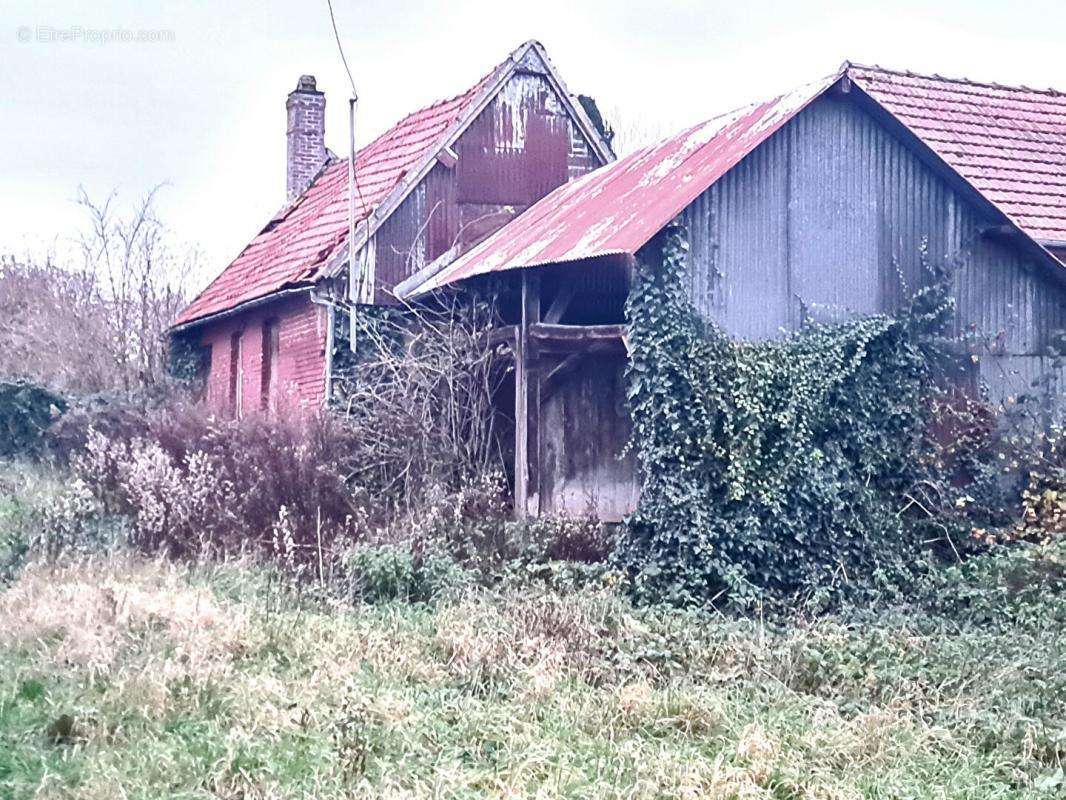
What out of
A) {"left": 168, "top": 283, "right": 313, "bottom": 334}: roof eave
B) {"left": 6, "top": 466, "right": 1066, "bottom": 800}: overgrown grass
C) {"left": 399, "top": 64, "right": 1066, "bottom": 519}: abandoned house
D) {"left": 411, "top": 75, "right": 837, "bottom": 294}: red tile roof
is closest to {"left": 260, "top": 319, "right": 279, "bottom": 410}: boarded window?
{"left": 168, "top": 283, "right": 313, "bottom": 334}: roof eave

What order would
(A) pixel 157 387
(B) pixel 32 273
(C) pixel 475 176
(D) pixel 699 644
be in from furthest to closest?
(B) pixel 32 273, (A) pixel 157 387, (C) pixel 475 176, (D) pixel 699 644

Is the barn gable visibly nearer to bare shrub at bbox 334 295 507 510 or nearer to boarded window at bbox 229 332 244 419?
bare shrub at bbox 334 295 507 510

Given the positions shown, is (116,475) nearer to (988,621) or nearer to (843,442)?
(843,442)

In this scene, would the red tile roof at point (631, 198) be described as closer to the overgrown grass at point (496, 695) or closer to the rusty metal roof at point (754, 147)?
the rusty metal roof at point (754, 147)

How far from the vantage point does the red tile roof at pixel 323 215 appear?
20.1 metres

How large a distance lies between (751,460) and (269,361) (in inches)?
431

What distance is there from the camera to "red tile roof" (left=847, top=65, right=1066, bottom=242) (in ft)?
57.0

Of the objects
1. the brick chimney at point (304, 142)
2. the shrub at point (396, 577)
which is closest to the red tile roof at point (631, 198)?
the shrub at point (396, 577)

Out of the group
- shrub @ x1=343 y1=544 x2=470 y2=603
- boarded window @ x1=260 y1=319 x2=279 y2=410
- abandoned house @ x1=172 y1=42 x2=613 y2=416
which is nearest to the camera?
shrub @ x1=343 y1=544 x2=470 y2=603

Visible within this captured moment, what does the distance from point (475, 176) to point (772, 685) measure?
12294mm

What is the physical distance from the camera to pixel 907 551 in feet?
45.9

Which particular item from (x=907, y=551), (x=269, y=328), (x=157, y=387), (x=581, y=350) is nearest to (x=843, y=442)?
(x=907, y=551)

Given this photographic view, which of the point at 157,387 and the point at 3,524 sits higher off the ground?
the point at 157,387

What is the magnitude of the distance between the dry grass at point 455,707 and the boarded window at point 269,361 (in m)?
10.3
